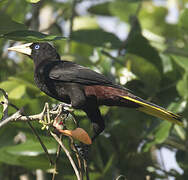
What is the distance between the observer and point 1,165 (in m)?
3.78

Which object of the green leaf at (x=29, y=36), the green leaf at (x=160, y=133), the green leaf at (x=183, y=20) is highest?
the green leaf at (x=29, y=36)

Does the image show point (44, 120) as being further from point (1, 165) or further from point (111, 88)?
point (1, 165)

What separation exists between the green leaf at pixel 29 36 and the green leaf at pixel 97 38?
5.07 feet

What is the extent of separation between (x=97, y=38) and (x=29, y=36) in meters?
1.71

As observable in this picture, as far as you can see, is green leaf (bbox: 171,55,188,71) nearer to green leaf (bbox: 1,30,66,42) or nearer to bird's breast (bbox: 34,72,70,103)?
bird's breast (bbox: 34,72,70,103)

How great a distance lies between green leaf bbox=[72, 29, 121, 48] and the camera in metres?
3.85

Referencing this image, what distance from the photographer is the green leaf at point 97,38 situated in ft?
12.6

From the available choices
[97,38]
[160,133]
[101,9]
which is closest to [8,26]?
[160,133]

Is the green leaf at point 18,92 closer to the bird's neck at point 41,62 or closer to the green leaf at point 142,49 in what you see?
the bird's neck at point 41,62

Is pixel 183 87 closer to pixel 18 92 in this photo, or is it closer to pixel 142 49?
pixel 142 49

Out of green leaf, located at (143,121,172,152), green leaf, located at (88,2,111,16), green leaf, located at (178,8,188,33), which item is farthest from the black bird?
green leaf, located at (88,2,111,16)

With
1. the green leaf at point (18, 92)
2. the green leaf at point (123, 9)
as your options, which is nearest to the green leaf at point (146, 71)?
the green leaf at point (18, 92)

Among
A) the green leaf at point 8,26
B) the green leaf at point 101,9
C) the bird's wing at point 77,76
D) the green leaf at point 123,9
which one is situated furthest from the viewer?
the green leaf at point 101,9

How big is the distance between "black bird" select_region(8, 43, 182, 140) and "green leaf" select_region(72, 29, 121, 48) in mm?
596
